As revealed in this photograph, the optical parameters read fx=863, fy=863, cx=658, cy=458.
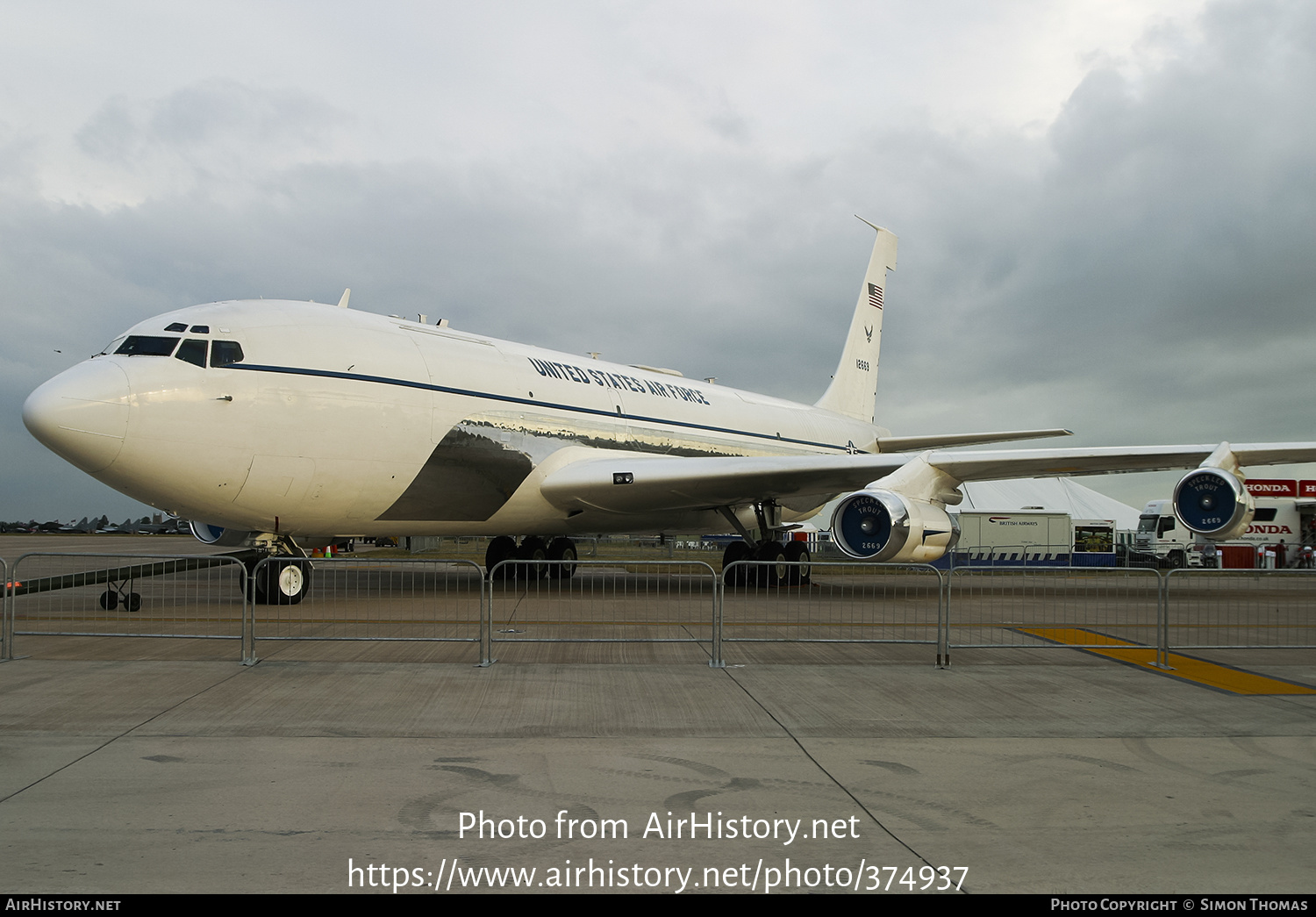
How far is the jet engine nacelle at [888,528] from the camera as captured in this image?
11.4 m

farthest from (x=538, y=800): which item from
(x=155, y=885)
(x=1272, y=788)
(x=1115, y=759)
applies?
(x=1272, y=788)

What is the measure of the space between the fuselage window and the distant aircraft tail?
1716 cm

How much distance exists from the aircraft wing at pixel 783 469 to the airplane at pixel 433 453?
0.04m

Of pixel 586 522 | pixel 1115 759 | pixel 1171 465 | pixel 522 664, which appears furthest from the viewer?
pixel 586 522

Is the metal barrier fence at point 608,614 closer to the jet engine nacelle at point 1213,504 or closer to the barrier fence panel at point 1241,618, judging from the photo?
the barrier fence panel at point 1241,618

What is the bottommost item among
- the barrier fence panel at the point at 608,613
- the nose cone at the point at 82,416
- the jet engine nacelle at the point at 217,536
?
the barrier fence panel at the point at 608,613

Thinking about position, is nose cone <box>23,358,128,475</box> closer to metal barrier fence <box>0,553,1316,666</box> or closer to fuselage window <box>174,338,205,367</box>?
fuselage window <box>174,338,205,367</box>

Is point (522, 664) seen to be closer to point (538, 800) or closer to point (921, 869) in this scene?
point (538, 800)

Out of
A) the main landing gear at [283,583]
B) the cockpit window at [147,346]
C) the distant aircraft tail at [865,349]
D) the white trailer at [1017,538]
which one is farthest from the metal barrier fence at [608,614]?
the white trailer at [1017,538]

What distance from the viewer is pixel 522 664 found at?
24.7 ft

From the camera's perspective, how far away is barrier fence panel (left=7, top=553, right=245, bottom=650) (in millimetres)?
8767

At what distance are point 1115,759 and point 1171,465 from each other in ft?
36.9

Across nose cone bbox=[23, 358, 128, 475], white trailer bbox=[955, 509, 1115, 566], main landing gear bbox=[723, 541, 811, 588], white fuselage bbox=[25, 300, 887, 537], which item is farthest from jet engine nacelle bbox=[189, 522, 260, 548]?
white trailer bbox=[955, 509, 1115, 566]

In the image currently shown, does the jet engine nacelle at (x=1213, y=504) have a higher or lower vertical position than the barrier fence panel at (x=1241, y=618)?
higher
